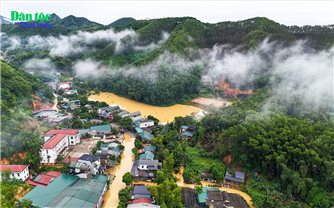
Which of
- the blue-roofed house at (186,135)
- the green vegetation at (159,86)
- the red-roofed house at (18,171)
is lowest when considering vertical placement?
the red-roofed house at (18,171)

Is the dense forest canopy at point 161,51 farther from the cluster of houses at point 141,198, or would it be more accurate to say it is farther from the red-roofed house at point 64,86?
the cluster of houses at point 141,198

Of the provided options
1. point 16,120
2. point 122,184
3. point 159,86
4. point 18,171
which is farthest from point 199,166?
point 159,86

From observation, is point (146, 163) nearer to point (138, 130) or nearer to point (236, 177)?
point (236, 177)

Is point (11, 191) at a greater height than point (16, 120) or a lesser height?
lesser

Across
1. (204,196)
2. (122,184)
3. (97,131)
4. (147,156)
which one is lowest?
(204,196)

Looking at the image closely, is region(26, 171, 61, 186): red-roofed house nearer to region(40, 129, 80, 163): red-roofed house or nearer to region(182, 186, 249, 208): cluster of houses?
region(40, 129, 80, 163): red-roofed house

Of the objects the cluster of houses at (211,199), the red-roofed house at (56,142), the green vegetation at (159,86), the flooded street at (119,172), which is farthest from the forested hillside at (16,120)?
the green vegetation at (159,86)

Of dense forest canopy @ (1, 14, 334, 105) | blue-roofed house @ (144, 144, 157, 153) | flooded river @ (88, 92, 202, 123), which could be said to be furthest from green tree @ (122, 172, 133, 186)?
dense forest canopy @ (1, 14, 334, 105)

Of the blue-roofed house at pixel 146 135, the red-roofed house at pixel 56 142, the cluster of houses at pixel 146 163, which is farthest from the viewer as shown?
the blue-roofed house at pixel 146 135
